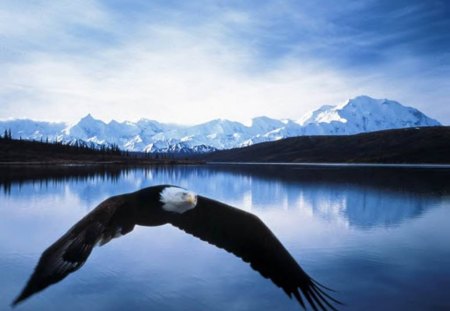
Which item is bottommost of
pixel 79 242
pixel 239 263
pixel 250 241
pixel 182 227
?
pixel 239 263

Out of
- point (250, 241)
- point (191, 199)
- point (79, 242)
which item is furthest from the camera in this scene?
point (250, 241)

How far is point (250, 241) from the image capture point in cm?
707

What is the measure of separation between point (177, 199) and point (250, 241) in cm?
183

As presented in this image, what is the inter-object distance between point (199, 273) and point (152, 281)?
1968 mm

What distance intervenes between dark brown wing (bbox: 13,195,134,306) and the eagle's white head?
2.28 feet

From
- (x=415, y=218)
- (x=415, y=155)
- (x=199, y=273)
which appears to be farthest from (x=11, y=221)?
(x=415, y=155)

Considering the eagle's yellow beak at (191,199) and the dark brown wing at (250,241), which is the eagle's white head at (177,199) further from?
the dark brown wing at (250,241)

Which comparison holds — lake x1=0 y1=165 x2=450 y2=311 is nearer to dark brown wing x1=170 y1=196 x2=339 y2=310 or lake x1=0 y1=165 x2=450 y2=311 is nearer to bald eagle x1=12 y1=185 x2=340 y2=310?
bald eagle x1=12 y1=185 x2=340 y2=310

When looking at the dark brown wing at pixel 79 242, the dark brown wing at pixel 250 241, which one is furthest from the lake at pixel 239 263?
the dark brown wing at pixel 250 241

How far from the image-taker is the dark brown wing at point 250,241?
21.7 ft

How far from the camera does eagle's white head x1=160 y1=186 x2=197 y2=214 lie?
5.67 metres

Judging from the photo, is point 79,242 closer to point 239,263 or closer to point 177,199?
point 177,199

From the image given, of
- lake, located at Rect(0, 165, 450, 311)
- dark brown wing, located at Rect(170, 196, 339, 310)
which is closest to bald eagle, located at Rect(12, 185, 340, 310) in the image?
dark brown wing, located at Rect(170, 196, 339, 310)

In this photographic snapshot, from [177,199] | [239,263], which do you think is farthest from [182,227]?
[239,263]
